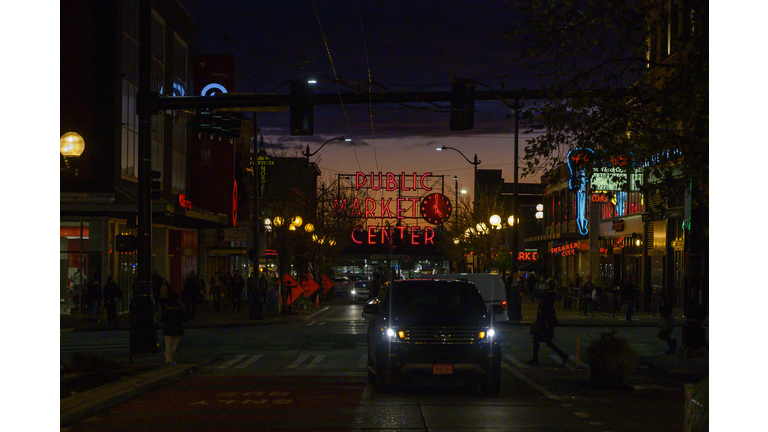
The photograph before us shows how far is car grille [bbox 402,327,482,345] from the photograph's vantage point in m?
14.1

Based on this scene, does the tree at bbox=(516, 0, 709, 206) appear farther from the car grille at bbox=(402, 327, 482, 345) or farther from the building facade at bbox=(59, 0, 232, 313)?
the building facade at bbox=(59, 0, 232, 313)

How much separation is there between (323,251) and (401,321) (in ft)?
144

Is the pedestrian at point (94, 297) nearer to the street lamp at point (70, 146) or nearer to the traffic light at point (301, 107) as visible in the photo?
the street lamp at point (70, 146)

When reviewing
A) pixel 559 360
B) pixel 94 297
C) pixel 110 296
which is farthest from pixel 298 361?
pixel 94 297

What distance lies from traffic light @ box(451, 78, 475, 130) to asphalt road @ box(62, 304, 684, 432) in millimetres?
5173

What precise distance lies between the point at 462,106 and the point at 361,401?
7.57m

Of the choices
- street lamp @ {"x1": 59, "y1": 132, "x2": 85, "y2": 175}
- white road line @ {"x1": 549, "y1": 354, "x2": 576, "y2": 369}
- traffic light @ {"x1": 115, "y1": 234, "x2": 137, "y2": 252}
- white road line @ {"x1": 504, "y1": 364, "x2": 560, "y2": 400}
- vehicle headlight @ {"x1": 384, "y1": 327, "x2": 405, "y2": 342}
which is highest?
street lamp @ {"x1": 59, "y1": 132, "x2": 85, "y2": 175}

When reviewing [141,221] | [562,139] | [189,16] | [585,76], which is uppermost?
[189,16]

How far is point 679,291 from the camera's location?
137 ft

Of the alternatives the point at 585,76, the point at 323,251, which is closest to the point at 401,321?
the point at 585,76

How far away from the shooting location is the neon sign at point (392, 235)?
252 ft

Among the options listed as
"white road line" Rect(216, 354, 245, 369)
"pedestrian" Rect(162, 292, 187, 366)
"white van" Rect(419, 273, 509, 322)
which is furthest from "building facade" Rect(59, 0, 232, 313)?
"pedestrian" Rect(162, 292, 187, 366)

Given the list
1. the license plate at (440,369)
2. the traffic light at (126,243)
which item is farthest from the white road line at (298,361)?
the license plate at (440,369)
